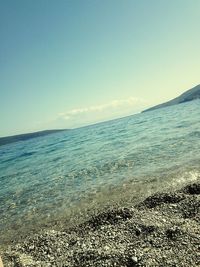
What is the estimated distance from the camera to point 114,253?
299 inches

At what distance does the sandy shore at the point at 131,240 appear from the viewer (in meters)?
7.17

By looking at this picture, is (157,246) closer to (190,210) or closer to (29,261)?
(190,210)

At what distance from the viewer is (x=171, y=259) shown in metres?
6.89

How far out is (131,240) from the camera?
8219mm

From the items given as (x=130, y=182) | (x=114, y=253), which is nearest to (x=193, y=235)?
(x=114, y=253)

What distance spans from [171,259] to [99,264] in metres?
1.76

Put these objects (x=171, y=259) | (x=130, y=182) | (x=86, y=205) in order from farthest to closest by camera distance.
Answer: (x=130, y=182) < (x=86, y=205) < (x=171, y=259)

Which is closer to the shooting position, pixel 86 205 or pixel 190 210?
pixel 190 210

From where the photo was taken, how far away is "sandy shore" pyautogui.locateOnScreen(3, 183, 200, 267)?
717 centimetres

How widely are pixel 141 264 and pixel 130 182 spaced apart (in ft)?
30.7

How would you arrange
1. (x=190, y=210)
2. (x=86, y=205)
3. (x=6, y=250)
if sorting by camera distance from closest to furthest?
(x=190, y=210) < (x=6, y=250) < (x=86, y=205)

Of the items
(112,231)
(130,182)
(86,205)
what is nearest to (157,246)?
(112,231)

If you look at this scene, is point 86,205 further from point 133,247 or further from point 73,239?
point 133,247

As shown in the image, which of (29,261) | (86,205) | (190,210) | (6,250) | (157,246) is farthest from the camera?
(86,205)
